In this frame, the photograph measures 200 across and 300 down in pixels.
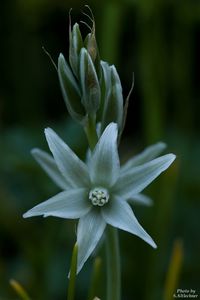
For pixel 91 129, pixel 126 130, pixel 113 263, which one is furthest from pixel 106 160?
pixel 126 130

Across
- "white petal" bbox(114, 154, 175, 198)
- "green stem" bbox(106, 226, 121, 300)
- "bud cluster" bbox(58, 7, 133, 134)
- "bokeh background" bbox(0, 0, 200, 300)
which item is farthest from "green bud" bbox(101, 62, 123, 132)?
"bokeh background" bbox(0, 0, 200, 300)

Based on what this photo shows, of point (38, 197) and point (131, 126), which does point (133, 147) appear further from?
point (38, 197)

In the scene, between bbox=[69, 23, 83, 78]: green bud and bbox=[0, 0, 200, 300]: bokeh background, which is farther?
bbox=[0, 0, 200, 300]: bokeh background

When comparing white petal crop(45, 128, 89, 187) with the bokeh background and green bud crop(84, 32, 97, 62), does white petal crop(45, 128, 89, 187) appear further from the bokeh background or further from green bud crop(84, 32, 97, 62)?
the bokeh background

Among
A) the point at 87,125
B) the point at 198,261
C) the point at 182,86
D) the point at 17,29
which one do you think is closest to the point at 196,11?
the point at 182,86

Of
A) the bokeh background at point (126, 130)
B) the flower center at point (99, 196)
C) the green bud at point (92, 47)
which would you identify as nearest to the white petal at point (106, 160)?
the flower center at point (99, 196)

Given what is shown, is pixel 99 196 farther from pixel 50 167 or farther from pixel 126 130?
pixel 126 130
